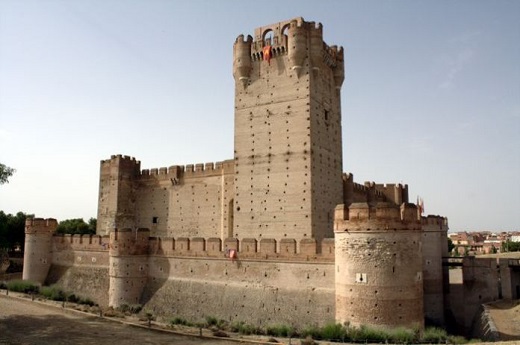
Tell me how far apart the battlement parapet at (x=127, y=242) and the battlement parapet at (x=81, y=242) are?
3.12 m

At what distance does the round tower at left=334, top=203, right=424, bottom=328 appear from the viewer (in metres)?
13.8

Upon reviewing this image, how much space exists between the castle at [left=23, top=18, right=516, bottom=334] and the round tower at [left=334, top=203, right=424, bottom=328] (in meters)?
0.03

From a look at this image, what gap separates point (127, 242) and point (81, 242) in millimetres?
5953

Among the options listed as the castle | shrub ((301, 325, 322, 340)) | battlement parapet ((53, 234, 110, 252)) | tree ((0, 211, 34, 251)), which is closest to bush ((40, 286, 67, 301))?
the castle

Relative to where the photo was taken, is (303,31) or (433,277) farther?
(303,31)

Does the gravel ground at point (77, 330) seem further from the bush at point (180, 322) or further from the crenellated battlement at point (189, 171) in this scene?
the crenellated battlement at point (189, 171)

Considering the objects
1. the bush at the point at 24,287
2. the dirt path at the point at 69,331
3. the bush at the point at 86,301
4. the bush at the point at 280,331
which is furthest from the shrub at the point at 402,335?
the bush at the point at 24,287

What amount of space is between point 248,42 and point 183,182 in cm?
986

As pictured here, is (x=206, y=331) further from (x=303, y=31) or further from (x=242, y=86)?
(x=303, y=31)

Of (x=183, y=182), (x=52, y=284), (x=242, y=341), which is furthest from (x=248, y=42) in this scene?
(x=52, y=284)

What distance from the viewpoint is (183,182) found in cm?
2834

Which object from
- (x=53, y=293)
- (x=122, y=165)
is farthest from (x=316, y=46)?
(x=53, y=293)

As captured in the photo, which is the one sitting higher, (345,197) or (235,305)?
(345,197)

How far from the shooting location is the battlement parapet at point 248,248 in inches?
631
